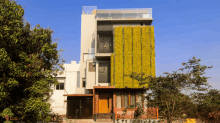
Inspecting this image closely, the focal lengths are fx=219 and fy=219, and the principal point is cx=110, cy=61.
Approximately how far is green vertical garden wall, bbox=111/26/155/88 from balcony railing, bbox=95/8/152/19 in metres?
2.33

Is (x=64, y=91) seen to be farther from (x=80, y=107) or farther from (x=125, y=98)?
(x=125, y=98)

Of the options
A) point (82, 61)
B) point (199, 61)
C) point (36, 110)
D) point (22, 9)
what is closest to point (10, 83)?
point (36, 110)

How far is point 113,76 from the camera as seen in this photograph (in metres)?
25.9

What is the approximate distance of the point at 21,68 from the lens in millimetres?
16406

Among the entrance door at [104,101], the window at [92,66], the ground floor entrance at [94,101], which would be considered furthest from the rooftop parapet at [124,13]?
the entrance door at [104,101]

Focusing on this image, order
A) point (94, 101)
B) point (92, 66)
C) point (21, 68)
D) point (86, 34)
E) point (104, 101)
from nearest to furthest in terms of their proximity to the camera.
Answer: point (21, 68) → point (94, 101) → point (104, 101) → point (92, 66) → point (86, 34)

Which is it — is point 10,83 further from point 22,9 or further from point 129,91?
point 129,91

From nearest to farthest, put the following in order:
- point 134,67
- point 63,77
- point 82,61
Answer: point 134,67 < point 82,61 < point 63,77

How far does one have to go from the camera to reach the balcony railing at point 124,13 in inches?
1105

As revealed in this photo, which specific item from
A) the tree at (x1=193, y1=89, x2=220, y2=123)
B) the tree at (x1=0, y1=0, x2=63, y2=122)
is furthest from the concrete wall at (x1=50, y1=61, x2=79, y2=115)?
the tree at (x1=193, y1=89, x2=220, y2=123)

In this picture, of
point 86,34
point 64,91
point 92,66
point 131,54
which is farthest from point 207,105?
point 64,91

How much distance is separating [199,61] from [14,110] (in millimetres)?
13749

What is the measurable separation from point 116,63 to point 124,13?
6.97m

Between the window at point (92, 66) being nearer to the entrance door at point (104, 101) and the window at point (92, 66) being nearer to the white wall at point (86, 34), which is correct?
the entrance door at point (104, 101)
